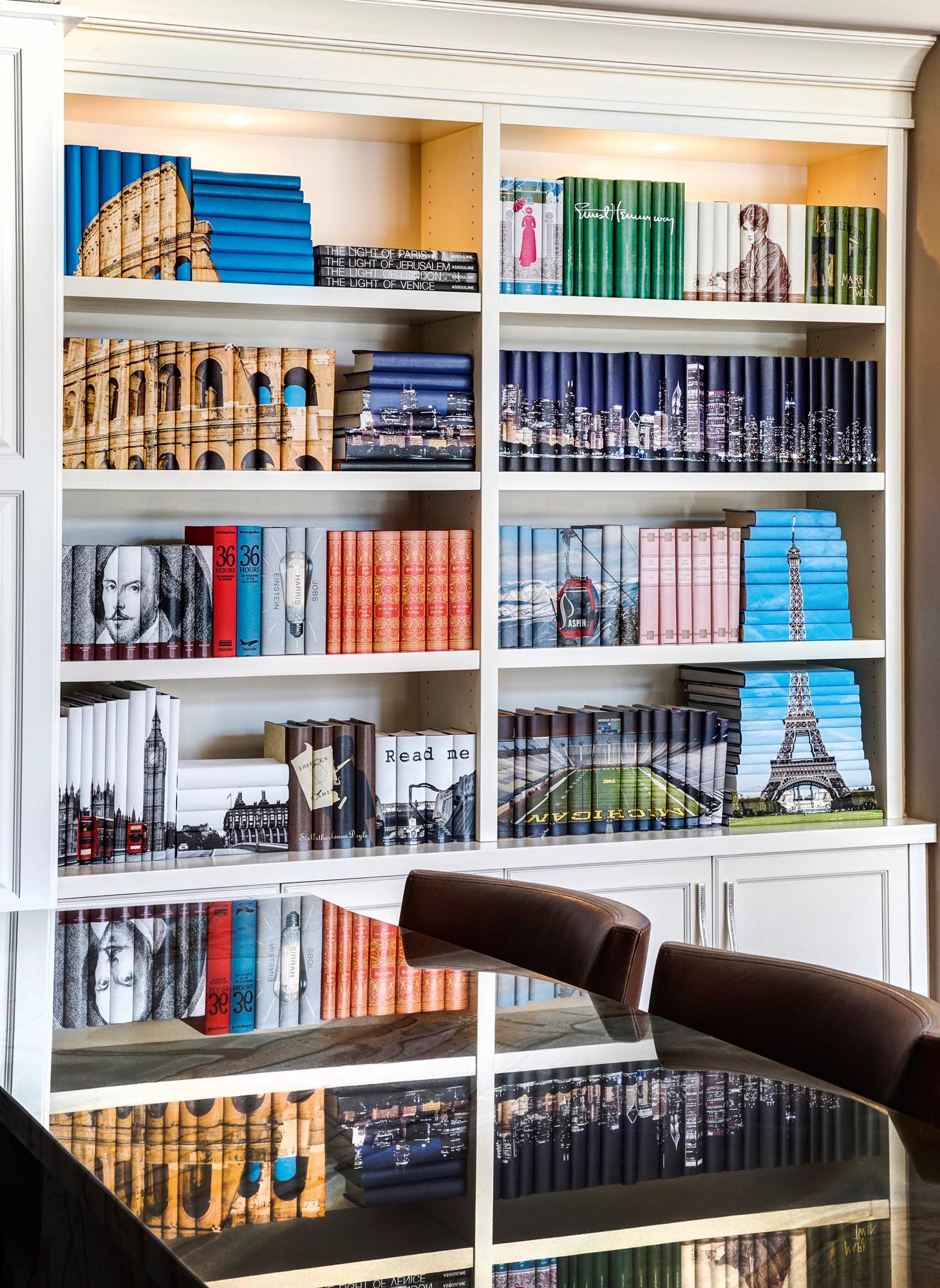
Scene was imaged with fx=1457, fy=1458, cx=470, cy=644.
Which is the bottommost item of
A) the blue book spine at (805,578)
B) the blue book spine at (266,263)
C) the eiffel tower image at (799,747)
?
the eiffel tower image at (799,747)

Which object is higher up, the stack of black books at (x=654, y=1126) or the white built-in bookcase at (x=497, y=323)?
the white built-in bookcase at (x=497, y=323)

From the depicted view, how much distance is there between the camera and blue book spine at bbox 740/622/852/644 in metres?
→ 3.70

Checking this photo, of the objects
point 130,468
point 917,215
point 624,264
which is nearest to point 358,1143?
point 130,468

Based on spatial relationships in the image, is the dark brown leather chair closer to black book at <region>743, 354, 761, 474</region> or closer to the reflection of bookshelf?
the reflection of bookshelf

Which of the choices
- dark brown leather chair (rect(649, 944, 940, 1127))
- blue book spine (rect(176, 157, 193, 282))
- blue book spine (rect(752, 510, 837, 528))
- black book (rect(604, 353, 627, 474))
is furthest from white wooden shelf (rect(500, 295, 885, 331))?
dark brown leather chair (rect(649, 944, 940, 1127))

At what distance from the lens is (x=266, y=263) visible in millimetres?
3281

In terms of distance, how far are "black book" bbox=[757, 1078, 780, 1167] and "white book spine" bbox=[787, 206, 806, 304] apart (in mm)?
2815

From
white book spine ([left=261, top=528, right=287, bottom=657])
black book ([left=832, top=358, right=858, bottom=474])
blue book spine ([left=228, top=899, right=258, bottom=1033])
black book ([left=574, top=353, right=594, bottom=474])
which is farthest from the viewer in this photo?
black book ([left=832, top=358, right=858, bottom=474])

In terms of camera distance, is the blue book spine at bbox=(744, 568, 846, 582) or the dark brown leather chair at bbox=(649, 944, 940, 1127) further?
the blue book spine at bbox=(744, 568, 846, 582)

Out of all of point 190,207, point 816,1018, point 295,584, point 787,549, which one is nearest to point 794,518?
point 787,549

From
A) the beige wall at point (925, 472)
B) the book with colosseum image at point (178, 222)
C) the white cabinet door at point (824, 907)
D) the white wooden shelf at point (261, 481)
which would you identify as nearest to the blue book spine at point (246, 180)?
the book with colosseum image at point (178, 222)

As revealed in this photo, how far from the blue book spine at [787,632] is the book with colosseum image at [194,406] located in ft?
3.79

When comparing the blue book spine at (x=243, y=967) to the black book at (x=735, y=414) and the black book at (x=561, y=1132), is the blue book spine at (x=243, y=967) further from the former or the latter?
the black book at (x=735, y=414)

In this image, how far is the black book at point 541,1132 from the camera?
1.00m
